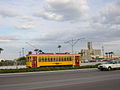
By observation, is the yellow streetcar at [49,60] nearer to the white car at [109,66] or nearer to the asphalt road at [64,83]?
the white car at [109,66]

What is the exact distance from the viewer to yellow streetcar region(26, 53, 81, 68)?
34438 mm

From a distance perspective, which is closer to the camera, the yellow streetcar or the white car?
the white car

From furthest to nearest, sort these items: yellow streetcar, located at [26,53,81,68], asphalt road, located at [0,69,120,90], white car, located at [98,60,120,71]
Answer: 1. yellow streetcar, located at [26,53,81,68]
2. white car, located at [98,60,120,71]
3. asphalt road, located at [0,69,120,90]

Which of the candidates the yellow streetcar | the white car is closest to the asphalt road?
the white car

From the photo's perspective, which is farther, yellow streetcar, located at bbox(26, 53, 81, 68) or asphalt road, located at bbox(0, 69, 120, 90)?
yellow streetcar, located at bbox(26, 53, 81, 68)

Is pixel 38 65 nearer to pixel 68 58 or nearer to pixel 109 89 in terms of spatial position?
pixel 68 58

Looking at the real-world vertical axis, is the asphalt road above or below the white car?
below

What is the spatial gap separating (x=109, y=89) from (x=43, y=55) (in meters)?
24.7

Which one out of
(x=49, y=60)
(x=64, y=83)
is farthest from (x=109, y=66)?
(x=64, y=83)

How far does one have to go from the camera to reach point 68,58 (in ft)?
119

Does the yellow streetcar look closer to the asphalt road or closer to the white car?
the white car

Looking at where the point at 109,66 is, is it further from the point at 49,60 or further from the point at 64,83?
the point at 64,83

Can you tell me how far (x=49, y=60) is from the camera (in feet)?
115

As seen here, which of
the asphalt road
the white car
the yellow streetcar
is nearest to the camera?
the asphalt road
